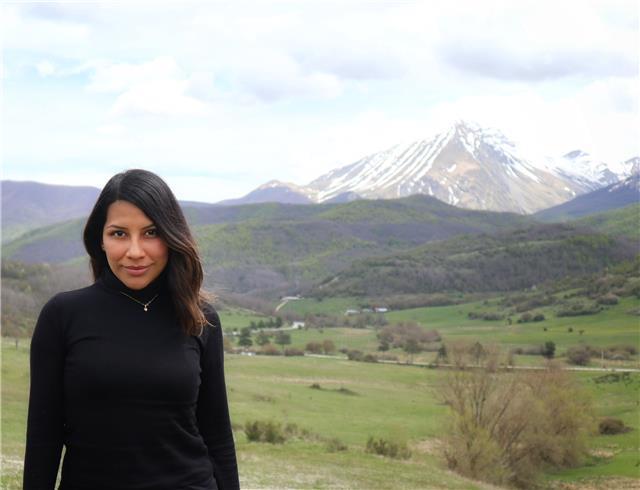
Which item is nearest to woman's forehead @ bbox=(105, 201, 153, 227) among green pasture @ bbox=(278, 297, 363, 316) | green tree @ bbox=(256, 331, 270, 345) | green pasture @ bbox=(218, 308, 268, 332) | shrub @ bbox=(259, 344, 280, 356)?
shrub @ bbox=(259, 344, 280, 356)

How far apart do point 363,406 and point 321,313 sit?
115258 mm

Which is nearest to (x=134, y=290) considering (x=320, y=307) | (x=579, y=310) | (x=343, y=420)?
(x=343, y=420)

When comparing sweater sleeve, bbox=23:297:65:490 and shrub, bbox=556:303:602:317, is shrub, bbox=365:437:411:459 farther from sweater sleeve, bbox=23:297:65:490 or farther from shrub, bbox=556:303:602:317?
shrub, bbox=556:303:602:317

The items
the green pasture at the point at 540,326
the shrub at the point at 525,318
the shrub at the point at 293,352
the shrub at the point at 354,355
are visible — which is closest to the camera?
the shrub at the point at 354,355

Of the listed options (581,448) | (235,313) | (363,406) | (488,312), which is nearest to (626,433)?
(581,448)

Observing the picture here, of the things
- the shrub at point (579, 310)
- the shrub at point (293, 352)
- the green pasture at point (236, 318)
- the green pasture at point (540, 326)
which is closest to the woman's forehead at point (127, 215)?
the shrub at point (293, 352)

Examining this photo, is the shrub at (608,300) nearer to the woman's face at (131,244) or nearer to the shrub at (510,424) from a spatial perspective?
the shrub at (510,424)

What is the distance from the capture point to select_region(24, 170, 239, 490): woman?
3.87 metres

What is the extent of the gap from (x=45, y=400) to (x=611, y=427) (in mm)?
61298

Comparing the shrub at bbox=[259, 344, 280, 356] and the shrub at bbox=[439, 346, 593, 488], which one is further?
the shrub at bbox=[259, 344, 280, 356]

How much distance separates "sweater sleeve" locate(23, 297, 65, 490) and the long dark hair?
55cm

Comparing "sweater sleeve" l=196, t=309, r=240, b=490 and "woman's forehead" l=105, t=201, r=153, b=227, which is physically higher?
"woman's forehead" l=105, t=201, r=153, b=227

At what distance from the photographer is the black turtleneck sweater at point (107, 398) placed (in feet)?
12.7

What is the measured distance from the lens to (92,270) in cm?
436
